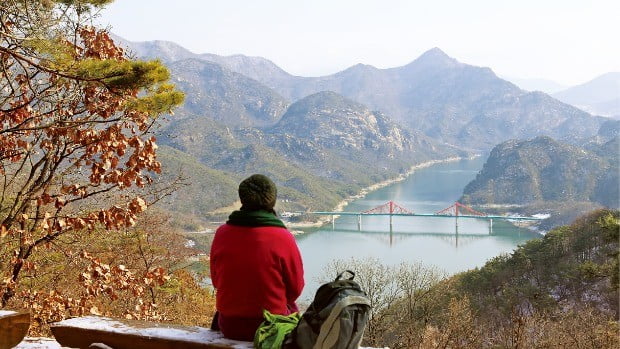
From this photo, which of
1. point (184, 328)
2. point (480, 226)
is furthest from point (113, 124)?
point (480, 226)

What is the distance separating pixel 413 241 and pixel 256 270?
6940cm

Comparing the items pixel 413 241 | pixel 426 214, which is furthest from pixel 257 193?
pixel 426 214

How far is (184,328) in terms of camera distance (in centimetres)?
227

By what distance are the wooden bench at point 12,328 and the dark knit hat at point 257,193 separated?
1.14 meters

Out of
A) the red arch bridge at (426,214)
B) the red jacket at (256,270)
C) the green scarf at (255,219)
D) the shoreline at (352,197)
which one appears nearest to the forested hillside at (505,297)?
the red jacket at (256,270)

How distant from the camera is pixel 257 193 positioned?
2238 millimetres

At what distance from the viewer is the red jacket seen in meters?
2.20

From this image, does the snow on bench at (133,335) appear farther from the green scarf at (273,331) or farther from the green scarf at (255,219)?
the green scarf at (255,219)

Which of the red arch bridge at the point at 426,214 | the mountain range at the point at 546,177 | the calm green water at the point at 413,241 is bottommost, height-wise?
the calm green water at the point at 413,241

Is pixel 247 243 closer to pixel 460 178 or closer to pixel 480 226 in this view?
pixel 480 226

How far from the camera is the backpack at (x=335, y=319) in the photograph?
5.88 feet

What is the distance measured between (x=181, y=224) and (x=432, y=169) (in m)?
128

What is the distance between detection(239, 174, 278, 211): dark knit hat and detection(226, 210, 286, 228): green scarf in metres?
0.03

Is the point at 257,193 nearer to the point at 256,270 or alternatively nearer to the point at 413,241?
the point at 256,270
